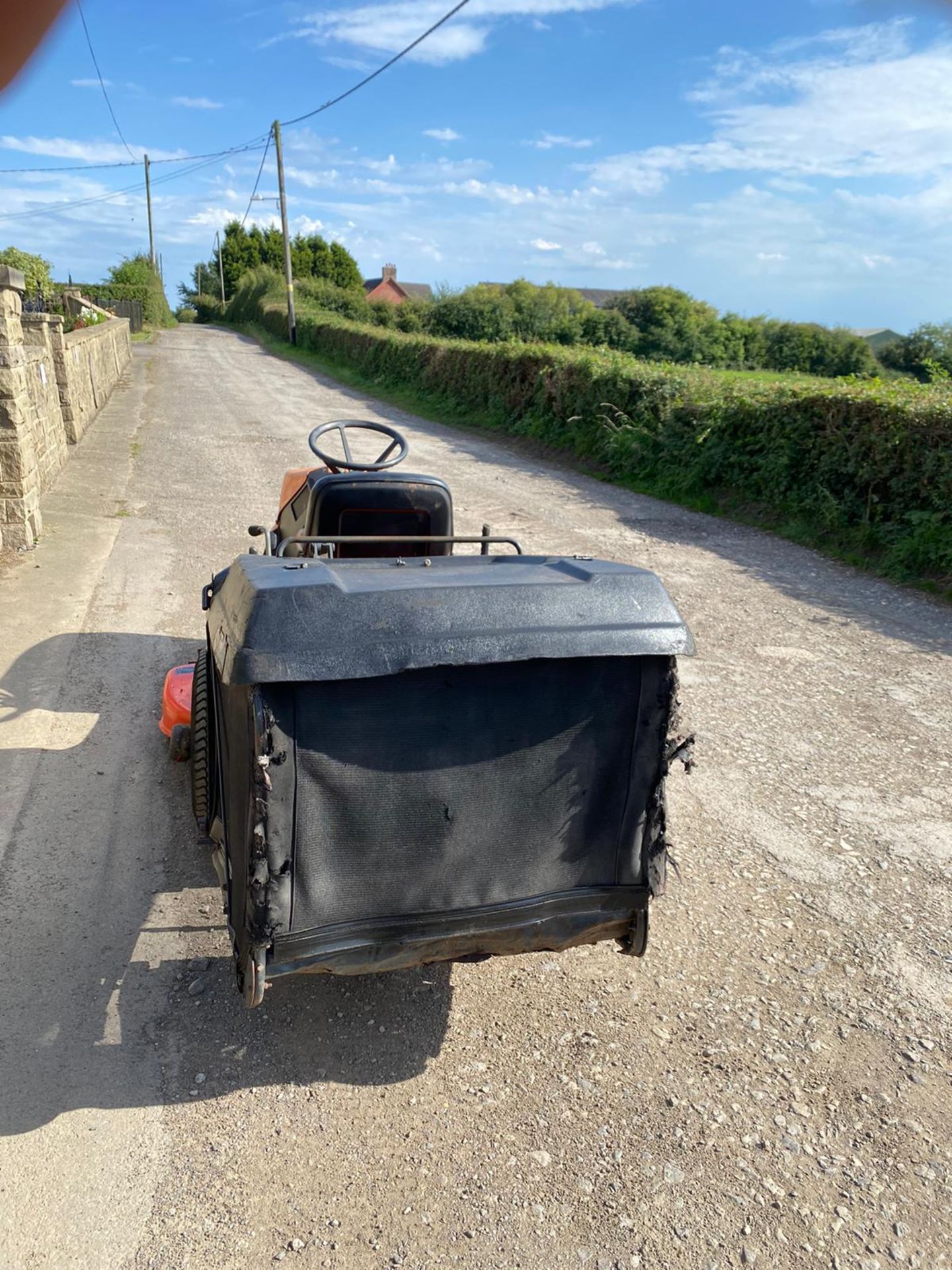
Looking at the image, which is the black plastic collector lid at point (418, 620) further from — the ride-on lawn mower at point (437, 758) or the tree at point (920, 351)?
the tree at point (920, 351)

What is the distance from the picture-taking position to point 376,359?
2647 centimetres

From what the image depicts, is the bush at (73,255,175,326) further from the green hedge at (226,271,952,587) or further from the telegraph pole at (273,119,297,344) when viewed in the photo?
the green hedge at (226,271,952,587)

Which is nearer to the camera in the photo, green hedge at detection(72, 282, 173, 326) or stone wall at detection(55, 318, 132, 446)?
stone wall at detection(55, 318, 132, 446)

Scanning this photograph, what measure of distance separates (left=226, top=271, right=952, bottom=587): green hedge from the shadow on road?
1.04 ft

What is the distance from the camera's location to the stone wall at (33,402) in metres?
7.53

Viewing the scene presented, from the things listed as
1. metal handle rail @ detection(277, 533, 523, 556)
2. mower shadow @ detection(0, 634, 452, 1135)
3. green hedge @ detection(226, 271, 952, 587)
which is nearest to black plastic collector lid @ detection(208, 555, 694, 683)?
metal handle rail @ detection(277, 533, 523, 556)

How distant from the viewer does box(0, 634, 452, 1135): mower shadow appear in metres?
2.78

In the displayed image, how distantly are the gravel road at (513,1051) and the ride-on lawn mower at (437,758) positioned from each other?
42 centimetres

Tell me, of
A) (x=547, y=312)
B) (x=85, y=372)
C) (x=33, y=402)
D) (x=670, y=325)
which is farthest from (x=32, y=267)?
(x=670, y=325)

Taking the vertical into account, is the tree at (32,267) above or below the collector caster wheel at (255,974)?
above

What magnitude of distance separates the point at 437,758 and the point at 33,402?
7991mm

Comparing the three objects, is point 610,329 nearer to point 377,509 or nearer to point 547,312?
point 547,312

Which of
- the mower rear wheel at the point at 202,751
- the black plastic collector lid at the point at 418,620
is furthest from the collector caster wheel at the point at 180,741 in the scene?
the black plastic collector lid at the point at 418,620

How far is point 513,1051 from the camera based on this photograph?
295 cm
